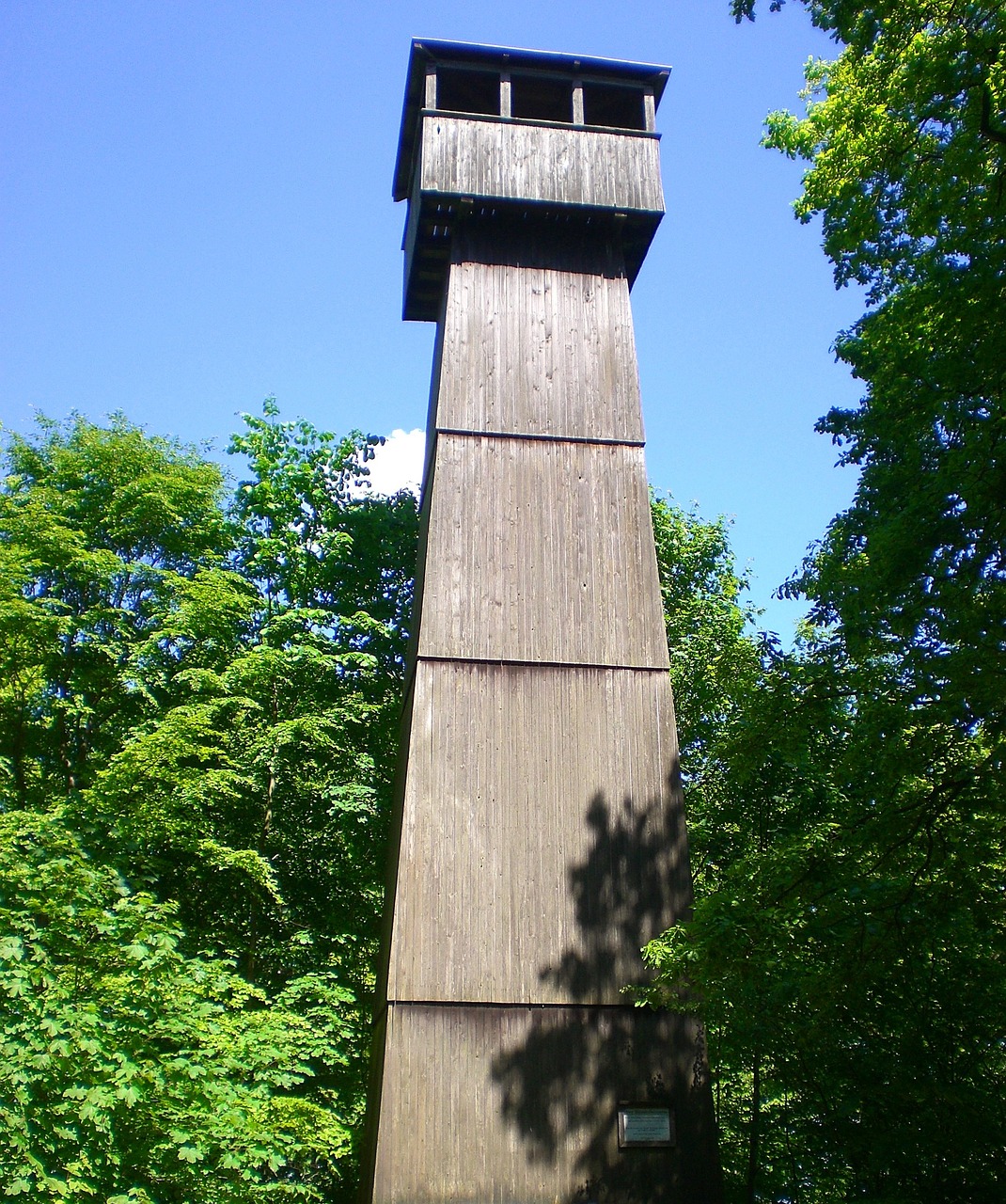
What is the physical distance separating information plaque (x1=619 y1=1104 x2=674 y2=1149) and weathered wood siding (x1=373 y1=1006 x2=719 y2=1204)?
61 mm

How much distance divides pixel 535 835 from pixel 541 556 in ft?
9.32

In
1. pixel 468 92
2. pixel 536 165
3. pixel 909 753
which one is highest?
pixel 468 92

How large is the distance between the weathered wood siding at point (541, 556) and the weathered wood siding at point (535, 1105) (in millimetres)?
3315

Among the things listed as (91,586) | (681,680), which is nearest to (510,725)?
(681,680)

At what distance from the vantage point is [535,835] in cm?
981

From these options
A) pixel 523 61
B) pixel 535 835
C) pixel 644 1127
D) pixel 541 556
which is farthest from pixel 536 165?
pixel 644 1127

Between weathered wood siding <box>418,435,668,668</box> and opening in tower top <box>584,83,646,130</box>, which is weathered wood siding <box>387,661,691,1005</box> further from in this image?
opening in tower top <box>584,83,646,130</box>

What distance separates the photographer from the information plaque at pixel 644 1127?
8.84 m

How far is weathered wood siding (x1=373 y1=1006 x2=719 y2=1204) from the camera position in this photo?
28.2 ft

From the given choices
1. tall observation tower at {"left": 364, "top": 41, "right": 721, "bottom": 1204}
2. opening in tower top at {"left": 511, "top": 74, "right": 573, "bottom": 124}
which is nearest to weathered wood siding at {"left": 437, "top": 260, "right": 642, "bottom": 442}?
tall observation tower at {"left": 364, "top": 41, "right": 721, "bottom": 1204}

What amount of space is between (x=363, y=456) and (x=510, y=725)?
8.87m

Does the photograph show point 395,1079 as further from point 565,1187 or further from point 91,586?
point 91,586

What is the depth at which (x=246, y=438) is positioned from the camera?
17203mm

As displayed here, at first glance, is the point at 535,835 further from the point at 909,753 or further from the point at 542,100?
the point at 542,100
